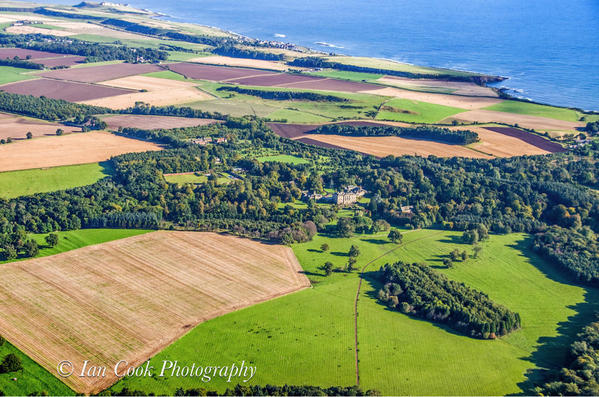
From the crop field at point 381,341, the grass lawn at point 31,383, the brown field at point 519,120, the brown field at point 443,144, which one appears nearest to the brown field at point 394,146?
the brown field at point 443,144

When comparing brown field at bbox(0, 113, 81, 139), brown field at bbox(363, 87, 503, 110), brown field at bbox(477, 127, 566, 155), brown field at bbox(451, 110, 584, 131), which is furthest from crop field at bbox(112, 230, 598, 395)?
brown field at bbox(363, 87, 503, 110)

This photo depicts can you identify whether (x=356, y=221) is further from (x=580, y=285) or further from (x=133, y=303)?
(x=133, y=303)

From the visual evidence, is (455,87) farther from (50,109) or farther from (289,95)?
(50,109)

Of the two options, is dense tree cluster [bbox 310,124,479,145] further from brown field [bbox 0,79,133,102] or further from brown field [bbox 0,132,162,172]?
brown field [bbox 0,79,133,102]

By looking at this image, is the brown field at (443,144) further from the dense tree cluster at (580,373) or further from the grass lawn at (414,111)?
the dense tree cluster at (580,373)

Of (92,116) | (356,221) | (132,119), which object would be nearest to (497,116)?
(356,221)

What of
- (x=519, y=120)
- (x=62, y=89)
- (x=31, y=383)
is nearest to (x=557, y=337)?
(x=31, y=383)
